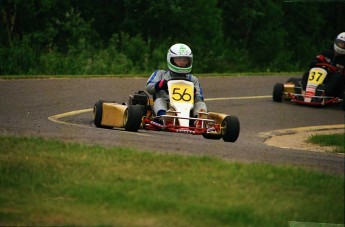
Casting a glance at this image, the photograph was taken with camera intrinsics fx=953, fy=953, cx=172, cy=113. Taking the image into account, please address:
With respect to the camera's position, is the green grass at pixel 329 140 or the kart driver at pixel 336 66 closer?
the green grass at pixel 329 140

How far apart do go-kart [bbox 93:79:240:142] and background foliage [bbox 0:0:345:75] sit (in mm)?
9481

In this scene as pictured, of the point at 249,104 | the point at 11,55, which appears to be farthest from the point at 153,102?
the point at 11,55

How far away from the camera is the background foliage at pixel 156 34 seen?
75.0 feet

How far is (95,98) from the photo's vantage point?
16.0 metres

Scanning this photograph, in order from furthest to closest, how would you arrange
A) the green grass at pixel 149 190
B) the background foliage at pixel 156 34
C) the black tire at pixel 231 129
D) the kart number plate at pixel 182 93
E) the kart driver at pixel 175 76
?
1. the background foliage at pixel 156 34
2. the kart driver at pixel 175 76
3. the kart number plate at pixel 182 93
4. the black tire at pixel 231 129
5. the green grass at pixel 149 190

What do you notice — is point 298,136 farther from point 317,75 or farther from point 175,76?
point 317,75

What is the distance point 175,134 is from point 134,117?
1178mm

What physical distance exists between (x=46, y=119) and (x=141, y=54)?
44.3 ft

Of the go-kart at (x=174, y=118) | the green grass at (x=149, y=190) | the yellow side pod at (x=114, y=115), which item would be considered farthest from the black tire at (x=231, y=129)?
the green grass at (x=149, y=190)

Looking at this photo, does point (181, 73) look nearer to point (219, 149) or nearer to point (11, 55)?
point (219, 149)

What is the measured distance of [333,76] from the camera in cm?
1908

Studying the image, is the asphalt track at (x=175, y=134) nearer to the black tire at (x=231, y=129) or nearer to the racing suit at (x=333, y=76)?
the black tire at (x=231, y=129)

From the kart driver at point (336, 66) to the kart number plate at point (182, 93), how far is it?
734 cm

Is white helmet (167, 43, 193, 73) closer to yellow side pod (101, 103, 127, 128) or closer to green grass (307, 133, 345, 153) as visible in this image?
yellow side pod (101, 103, 127, 128)
